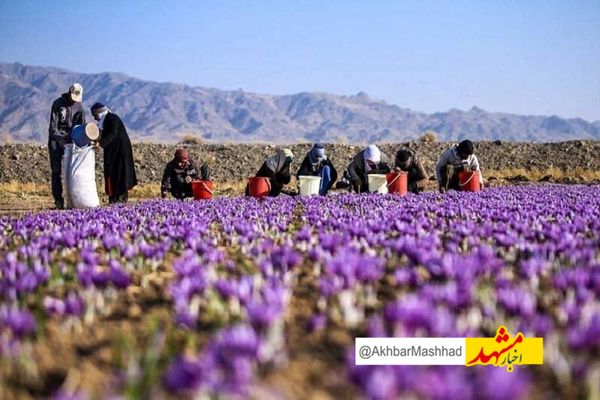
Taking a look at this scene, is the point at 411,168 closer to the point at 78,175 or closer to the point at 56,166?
the point at 78,175

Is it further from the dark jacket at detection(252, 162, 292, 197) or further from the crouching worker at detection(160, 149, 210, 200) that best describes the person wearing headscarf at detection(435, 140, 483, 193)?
the crouching worker at detection(160, 149, 210, 200)

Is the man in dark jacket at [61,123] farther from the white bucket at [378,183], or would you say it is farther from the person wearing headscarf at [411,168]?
the person wearing headscarf at [411,168]

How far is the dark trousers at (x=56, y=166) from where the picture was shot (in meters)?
11.1

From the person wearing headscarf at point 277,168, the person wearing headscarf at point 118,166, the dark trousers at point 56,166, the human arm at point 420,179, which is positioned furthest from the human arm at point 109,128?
the human arm at point 420,179

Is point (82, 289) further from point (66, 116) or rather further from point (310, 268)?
point (66, 116)

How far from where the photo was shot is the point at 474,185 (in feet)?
38.8

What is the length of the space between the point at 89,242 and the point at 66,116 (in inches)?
276

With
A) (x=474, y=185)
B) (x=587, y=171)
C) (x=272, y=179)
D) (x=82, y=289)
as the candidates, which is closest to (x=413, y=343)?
(x=82, y=289)

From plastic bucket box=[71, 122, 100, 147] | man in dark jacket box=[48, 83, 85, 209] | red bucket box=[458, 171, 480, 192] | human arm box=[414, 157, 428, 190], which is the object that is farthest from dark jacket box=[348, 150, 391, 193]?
man in dark jacket box=[48, 83, 85, 209]

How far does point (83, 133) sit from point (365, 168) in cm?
618

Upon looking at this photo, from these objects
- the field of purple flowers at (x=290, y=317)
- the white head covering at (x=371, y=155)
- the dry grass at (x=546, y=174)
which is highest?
the white head covering at (x=371, y=155)

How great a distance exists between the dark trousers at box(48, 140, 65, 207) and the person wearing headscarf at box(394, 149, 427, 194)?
7.02 metres

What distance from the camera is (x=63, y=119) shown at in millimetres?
10945

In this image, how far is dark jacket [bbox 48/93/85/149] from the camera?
10.9 m
